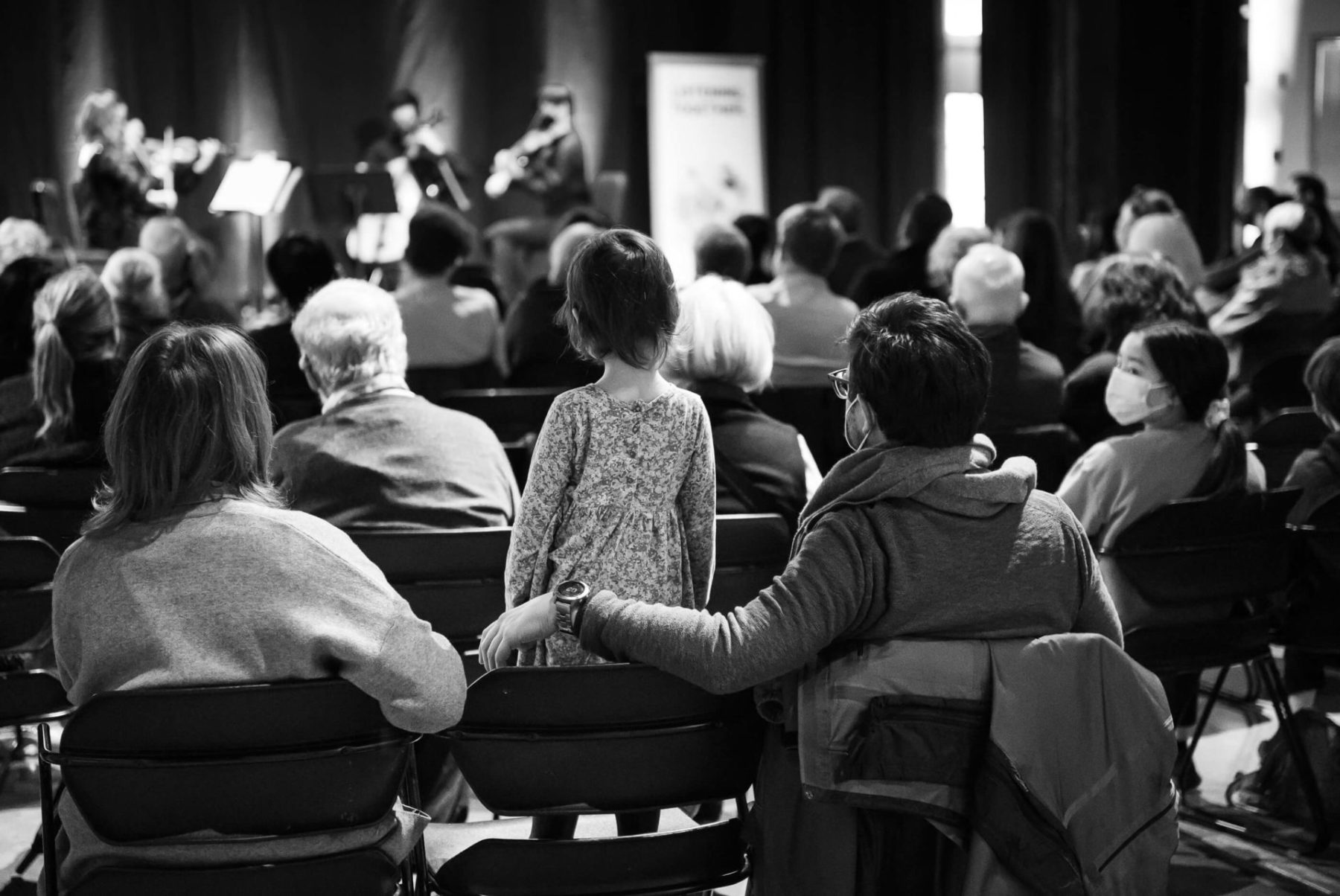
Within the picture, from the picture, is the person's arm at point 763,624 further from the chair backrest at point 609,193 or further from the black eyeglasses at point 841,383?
the chair backrest at point 609,193

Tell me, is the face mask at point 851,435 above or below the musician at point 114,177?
below

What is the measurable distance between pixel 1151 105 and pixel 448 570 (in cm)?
837

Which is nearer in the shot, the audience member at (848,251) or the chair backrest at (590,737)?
the chair backrest at (590,737)

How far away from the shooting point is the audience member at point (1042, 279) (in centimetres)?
521

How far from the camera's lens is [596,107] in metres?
11.1

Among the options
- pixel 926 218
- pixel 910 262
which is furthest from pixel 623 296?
pixel 926 218

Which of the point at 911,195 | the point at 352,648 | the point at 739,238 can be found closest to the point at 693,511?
the point at 352,648

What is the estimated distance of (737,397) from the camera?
118 inches

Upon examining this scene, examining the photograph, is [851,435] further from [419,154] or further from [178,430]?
[419,154]

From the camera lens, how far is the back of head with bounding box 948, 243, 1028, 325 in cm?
409

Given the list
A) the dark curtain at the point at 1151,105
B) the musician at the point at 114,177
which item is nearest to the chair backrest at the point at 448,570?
the musician at the point at 114,177

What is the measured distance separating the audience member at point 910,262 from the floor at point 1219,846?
81.8 inches

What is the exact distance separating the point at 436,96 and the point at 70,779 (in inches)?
382

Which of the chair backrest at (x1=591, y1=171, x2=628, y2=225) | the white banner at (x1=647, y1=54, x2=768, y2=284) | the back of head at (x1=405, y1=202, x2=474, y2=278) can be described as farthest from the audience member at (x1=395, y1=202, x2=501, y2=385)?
the chair backrest at (x1=591, y1=171, x2=628, y2=225)
